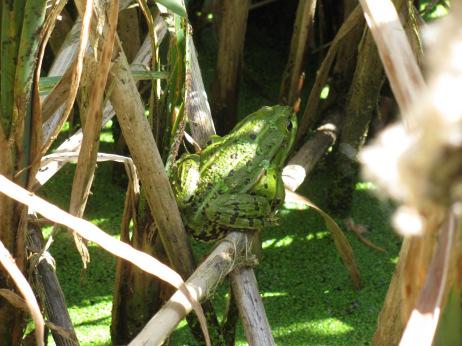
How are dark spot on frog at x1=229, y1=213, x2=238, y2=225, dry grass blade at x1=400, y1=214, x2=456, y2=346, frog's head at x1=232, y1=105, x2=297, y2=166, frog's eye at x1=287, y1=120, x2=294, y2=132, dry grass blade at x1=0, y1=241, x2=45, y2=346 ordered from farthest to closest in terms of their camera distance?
frog's eye at x1=287, y1=120, x2=294, y2=132
frog's head at x1=232, y1=105, x2=297, y2=166
dark spot on frog at x1=229, y1=213, x2=238, y2=225
dry grass blade at x1=0, y1=241, x2=45, y2=346
dry grass blade at x1=400, y1=214, x2=456, y2=346

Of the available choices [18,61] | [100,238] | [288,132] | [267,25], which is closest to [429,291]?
[100,238]

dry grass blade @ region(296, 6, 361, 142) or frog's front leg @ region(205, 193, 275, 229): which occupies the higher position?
dry grass blade @ region(296, 6, 361, 142)

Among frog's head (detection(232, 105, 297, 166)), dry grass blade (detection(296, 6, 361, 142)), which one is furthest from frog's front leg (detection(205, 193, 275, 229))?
dry grass blade (detection(296, 6, 361, 142))

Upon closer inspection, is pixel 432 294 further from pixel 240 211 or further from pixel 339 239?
pixel 339 239

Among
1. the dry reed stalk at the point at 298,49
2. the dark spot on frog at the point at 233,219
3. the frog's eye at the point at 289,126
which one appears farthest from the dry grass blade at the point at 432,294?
the dry reed stalk at the point at 298,49

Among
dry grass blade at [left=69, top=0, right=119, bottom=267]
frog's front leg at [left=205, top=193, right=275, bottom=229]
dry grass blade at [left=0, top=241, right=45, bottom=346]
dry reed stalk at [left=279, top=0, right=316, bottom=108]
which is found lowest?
dry grass blade at [left=0, top=241, right=45, bottom=346]

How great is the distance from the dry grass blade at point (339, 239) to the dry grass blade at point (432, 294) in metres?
1.02

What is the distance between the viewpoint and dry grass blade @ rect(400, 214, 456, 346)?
1.92 ft

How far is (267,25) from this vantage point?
9.99 feet

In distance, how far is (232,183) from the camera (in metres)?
1.80

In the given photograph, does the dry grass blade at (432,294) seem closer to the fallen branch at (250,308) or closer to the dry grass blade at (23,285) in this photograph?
the dry grass blade at (23,285)

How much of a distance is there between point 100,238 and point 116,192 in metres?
1.40

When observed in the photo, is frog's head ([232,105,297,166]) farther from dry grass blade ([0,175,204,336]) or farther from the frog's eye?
dry grass blade ([0,175,204,336])

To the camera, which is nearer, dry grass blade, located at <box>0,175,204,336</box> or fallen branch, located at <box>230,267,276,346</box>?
dry grass blade, located at <box>0,175,204,336</box>
